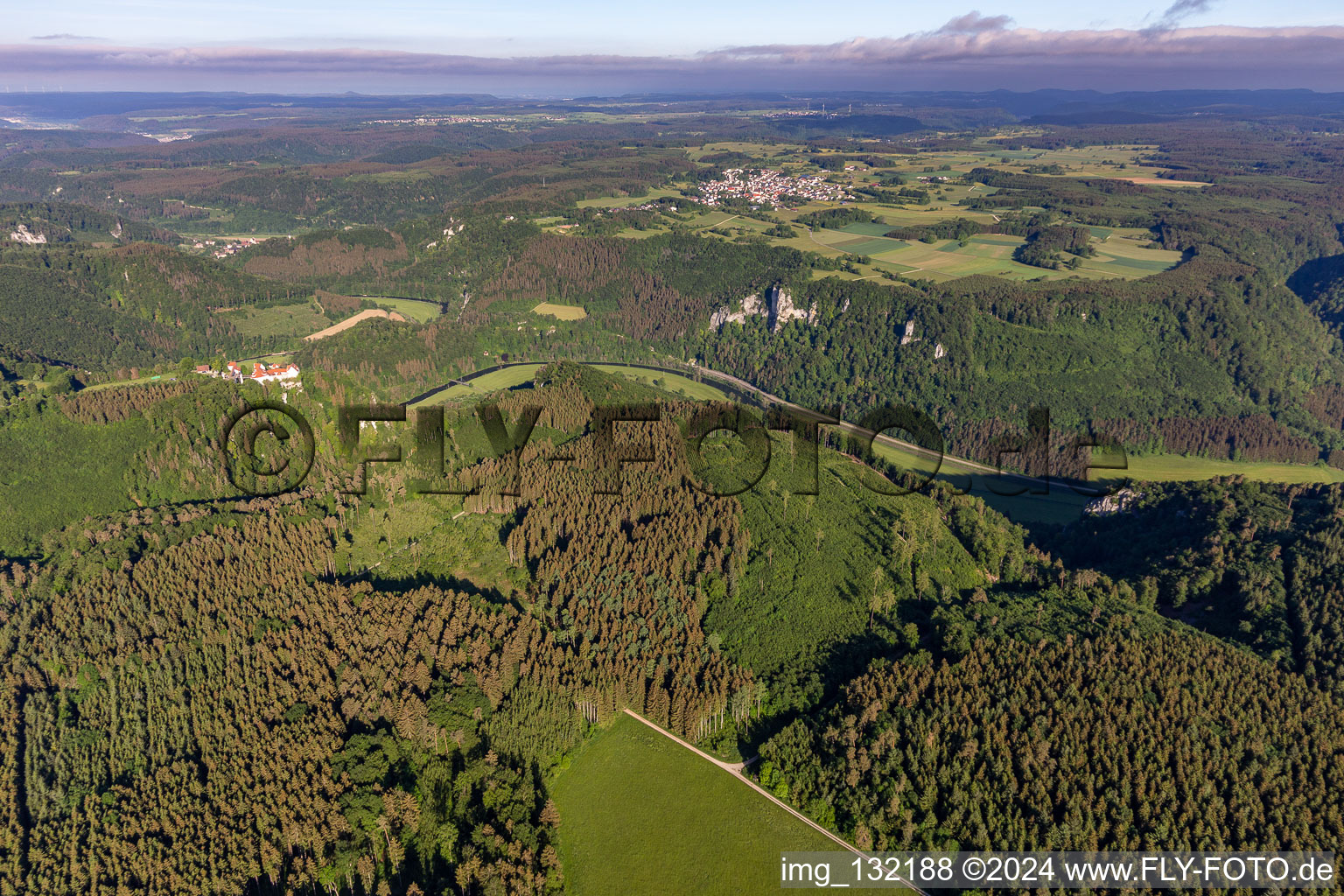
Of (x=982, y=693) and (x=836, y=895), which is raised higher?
(x=982, y=693)

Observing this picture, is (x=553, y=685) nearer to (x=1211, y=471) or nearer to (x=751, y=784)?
(x=751, y=784)

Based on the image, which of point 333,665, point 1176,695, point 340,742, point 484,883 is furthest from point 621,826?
point 1176,695

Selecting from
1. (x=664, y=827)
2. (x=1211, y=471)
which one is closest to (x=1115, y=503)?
(x=1211, y=471)

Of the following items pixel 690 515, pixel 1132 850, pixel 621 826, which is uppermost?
pixel 690 515

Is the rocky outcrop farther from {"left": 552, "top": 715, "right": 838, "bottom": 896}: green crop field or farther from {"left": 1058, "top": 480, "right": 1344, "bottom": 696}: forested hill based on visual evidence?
{"left": 552, "top": 715, "right": 838, "bottom": 896}: green crop field

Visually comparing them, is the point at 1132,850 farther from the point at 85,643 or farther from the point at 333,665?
the point at 85,643

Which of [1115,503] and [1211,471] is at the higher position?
[1115,503]

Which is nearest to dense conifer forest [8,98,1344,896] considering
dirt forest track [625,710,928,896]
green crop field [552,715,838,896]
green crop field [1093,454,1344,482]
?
dirt forest track [625,710,928,896]

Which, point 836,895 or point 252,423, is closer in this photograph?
point 836,895

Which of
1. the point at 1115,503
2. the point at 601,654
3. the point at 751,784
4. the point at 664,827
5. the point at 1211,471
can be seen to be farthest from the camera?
the point at 1211,471
